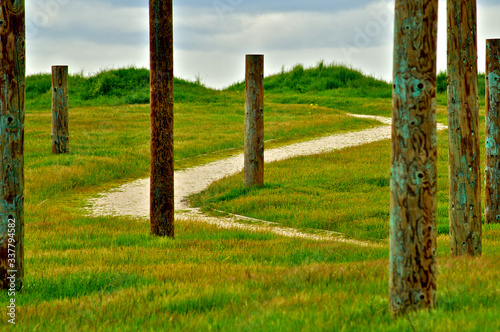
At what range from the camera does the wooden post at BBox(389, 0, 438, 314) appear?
445cm

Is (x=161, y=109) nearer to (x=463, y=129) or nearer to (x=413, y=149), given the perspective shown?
(x=463, y=129)

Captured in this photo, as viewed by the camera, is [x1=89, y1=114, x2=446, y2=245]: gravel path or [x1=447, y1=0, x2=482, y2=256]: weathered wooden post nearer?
[x1=447, y1=0, x2=482, y2=256]: weathered wooden post

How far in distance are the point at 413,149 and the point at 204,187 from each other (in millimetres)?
9698

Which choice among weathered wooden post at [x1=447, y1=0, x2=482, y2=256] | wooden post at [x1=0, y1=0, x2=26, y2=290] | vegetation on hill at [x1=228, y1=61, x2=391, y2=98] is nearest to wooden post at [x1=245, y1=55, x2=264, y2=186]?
weathered wooden post at [x1=447, y1=0, x2=482, y2=256]

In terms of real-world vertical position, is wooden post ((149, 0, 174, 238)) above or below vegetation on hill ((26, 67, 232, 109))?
below

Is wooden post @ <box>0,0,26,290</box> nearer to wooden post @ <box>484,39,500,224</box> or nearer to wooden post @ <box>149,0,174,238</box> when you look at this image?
wooden post @ <box>149,0,174,238</box>

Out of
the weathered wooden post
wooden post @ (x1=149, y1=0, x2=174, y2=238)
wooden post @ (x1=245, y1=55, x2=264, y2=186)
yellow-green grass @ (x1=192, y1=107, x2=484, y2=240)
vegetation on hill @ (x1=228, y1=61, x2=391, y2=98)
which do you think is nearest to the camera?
the weathered wooden post

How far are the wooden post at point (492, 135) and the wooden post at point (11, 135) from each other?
25.1 feet

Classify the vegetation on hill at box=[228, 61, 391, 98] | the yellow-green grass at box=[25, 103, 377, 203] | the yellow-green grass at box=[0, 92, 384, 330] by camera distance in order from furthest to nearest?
the vegetation on hill at box=[228, 61, 391, 98], the yellow-green grass at box=[25, 103, 377, 203], the yellow-green grass at box=[0, 92, 384, 330]

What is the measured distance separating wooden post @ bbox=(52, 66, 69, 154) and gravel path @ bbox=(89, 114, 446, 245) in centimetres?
372

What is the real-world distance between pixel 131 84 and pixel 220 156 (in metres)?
18.4

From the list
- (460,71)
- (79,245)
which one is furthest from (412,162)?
(79,245)

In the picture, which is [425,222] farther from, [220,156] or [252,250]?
[220,156]

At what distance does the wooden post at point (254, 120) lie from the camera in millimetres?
13242
